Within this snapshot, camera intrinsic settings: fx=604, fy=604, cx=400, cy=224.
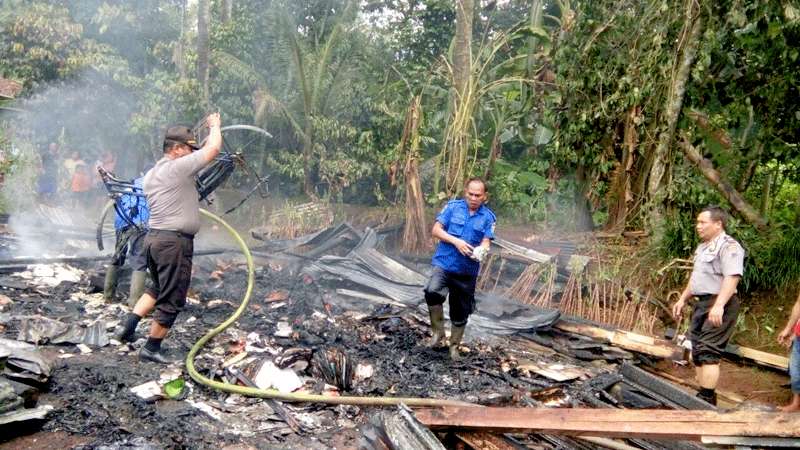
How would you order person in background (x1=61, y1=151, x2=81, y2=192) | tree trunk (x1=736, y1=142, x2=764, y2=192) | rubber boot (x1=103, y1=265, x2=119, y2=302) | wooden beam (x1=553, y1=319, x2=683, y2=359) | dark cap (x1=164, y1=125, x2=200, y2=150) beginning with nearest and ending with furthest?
dark cap (x1=164, y1=125, x2=200, y2=150)
wooden beam (x1=553, y1=319, x2=683, y2=359)
rubber boot (x1=103, y1=265, x2=119, y2=302)
tree trunk (x1=736, y1=142, x2=764, y2=192)
person in background (x1=61, y1=151, x2=81, y2=192)

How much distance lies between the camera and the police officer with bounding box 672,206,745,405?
4863 millimetres

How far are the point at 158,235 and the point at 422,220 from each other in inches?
210

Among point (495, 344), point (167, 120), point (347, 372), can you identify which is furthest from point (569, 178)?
point (167, 120)

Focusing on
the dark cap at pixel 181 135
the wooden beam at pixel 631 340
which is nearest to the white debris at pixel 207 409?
the dark cap at pixel 181 135

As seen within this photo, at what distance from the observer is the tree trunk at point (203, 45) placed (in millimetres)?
12406

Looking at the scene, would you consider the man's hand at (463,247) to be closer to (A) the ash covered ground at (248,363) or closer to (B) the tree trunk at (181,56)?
(A) the ash covered ground at (248,363)

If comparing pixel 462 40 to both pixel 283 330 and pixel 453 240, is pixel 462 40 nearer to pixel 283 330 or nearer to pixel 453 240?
pixel 453 240

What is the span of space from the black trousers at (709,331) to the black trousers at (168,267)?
440 cm

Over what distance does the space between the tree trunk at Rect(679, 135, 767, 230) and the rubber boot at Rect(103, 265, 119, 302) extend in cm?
724

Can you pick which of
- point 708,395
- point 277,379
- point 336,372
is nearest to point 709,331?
point 708,395

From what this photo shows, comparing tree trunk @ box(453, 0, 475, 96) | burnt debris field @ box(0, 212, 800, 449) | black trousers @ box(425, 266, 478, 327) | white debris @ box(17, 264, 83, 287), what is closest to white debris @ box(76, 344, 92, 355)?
burnt debris field @ box(0, 212, 800, 449)

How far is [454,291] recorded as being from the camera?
5902 mm

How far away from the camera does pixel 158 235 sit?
16.5ft

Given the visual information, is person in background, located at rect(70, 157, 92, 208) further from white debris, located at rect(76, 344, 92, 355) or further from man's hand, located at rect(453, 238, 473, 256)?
man's hand, located at rect(453, 238, 473, 256)
